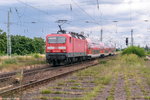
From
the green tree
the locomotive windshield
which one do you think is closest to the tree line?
the green tree

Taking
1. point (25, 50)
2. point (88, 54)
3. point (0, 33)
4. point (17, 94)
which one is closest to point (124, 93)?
point (17, 94)

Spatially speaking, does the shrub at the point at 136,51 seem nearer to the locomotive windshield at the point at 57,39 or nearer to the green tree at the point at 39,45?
the locomotive windshield at the point at 57,39

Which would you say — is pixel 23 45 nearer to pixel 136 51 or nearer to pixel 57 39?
pixel 136 51

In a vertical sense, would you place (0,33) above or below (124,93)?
above

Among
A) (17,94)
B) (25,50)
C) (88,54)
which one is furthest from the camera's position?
(25,50)

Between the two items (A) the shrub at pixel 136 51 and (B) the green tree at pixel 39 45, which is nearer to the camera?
(A) the shrub at pixel 136 51

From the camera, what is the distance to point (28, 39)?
85375 mm

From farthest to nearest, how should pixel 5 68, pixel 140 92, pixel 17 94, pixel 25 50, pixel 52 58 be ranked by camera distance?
1. pixel 25 50
2. pixel 52 58
3. pixel 5 68
4. pixel 140 92
5. pixel 17 94

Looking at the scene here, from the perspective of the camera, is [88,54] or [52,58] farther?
[88,54]

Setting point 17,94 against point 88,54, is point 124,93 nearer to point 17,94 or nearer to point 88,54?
point 17,94

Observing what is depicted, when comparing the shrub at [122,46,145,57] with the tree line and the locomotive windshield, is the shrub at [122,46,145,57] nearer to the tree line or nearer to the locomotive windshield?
the locomotive windshield

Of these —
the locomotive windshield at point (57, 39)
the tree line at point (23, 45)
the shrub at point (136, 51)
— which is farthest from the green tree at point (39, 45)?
the locomotive windshield at point (57, 39)

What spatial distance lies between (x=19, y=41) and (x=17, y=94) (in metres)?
71.8

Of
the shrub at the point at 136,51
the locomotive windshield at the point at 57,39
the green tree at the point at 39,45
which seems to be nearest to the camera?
the locomotive windshield at the point at 57,39
